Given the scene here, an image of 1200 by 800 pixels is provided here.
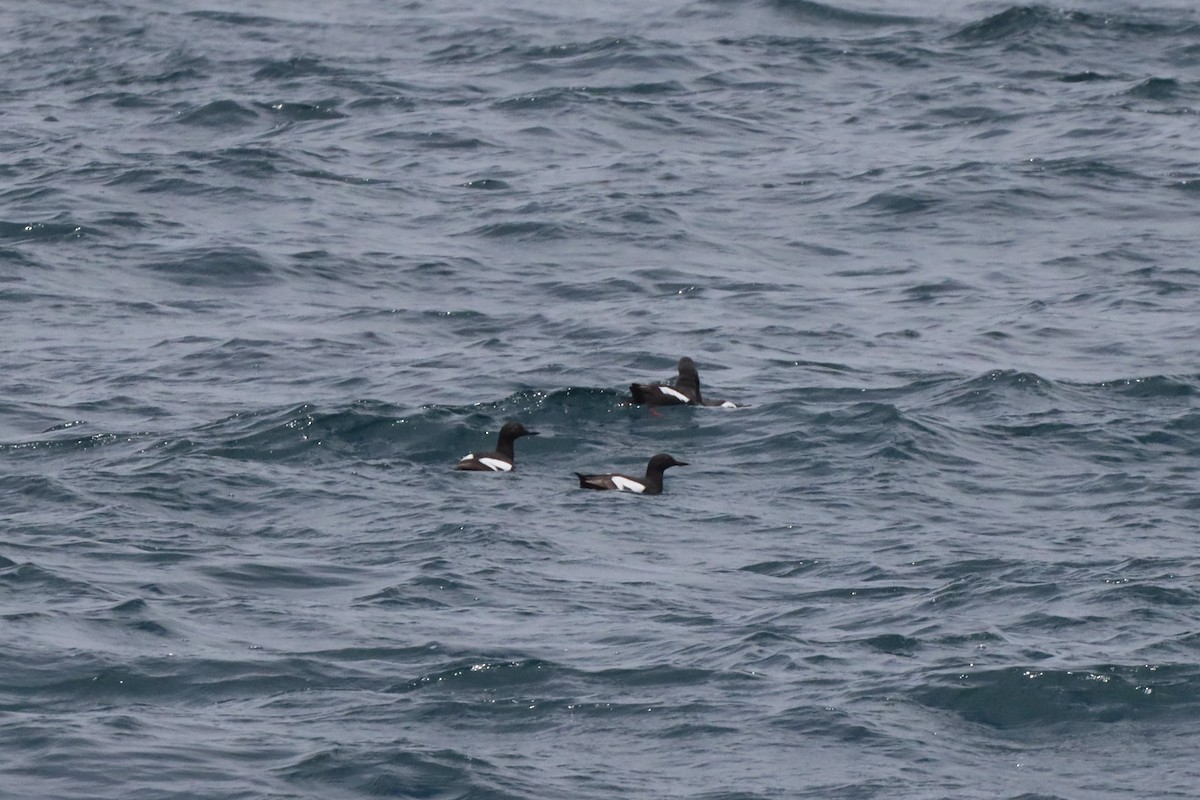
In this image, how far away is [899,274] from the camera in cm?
2361

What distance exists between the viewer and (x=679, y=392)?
19500mm

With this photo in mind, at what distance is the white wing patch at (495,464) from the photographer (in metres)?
17.6

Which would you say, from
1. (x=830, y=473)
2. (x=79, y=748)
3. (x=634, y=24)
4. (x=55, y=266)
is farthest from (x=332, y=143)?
(x=79, y=748)

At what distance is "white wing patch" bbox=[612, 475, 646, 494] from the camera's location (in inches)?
677

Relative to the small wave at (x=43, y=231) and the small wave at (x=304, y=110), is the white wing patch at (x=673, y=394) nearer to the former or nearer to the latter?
the small wave at (x=43, y=231)

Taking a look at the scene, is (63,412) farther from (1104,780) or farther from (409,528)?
(1104,780)

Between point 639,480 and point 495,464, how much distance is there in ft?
3.96

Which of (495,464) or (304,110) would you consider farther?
(304,110)

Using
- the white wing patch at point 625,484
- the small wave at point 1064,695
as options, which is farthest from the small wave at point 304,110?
the small wave at point 1064,695

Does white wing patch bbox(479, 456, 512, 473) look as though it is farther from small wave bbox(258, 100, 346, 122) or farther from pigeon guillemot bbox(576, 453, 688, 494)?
small wave bbox(258, 100, 346, 122)

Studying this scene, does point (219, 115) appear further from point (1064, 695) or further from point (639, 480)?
point (1064, 695)

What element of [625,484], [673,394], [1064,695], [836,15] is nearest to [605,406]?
[673,394]

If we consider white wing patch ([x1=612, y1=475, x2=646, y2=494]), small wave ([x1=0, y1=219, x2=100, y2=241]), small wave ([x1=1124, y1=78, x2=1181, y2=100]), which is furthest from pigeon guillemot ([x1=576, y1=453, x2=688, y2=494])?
small wave ([x1=1124, y1=78, x2=1181, y2=100])

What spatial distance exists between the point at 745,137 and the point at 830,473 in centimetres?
1272
